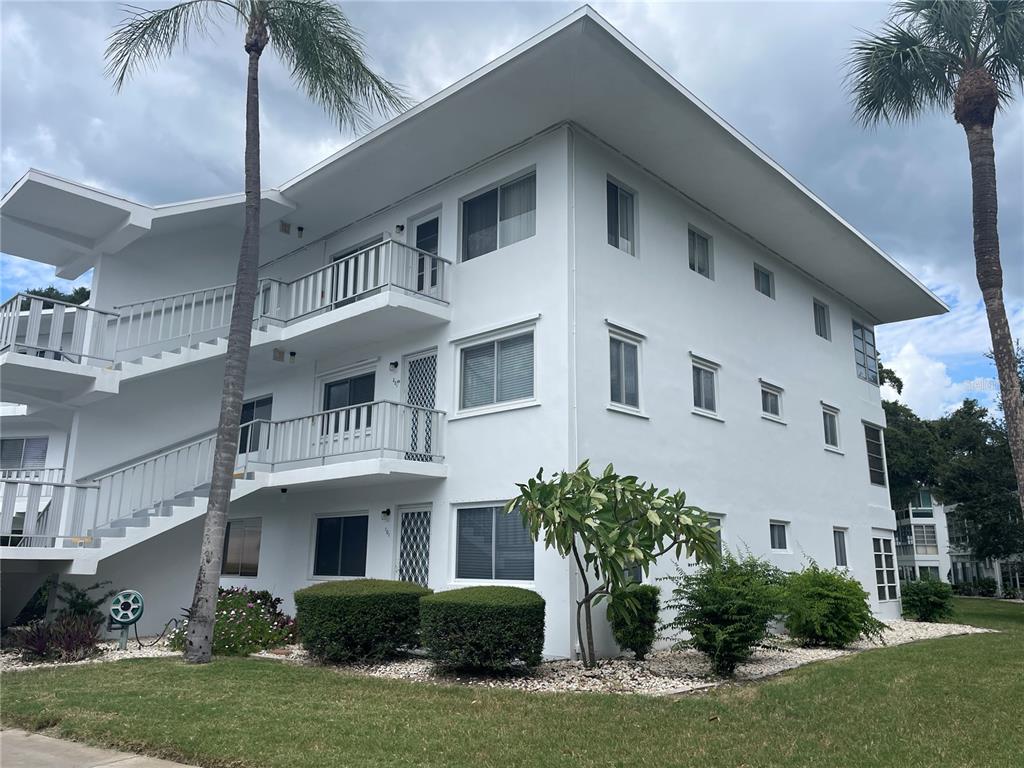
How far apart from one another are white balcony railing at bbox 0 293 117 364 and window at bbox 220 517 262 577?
5.05 metres

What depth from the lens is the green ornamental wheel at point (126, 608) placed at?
12.9m

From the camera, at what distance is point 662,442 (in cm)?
1399

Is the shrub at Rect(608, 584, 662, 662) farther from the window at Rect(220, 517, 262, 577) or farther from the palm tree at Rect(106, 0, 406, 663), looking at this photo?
the window at Rect(220, 517, 262, 577)

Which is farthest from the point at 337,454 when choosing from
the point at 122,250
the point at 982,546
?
the point at 982,546

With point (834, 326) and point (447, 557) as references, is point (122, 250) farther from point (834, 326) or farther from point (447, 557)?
point (834, 326)

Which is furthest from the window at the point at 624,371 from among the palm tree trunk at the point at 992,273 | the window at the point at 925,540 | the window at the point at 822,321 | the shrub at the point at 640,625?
the window at the point at 925,540

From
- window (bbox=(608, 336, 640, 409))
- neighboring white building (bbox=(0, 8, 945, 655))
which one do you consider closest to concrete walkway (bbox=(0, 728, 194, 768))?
neighboring white building (bbox=(0, 8, 945, 655))

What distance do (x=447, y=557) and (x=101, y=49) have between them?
409 inches

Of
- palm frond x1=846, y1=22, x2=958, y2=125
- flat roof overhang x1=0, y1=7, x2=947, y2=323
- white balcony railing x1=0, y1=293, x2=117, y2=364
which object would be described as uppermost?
palm frond x1=846, y1=22, x2=958, y2=125

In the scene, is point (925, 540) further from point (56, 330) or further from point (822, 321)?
point (56, 330)

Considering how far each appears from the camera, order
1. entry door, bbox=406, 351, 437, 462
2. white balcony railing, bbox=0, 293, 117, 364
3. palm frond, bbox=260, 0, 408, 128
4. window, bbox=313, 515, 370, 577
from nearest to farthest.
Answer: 1. palm frond, bbox=260, 0, 408, 128
2. white balcony railing, bbox=0, 293, 117, 364
3. entry door, bbox=406, 351, 437, 462
4. window, bbox=313, 515, 370, 577

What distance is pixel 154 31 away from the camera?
13.0 metres

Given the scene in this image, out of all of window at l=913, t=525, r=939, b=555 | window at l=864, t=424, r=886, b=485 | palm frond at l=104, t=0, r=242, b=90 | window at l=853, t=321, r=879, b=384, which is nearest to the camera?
palm frond at l=104, t=0, r=242, b=90

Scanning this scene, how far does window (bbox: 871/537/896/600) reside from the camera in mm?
21172
